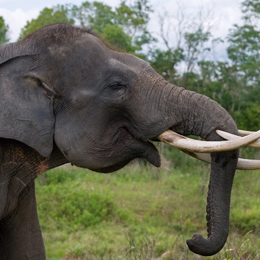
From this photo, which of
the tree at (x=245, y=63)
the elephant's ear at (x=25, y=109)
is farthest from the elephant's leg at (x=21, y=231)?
the tree at (x=245, y=63)

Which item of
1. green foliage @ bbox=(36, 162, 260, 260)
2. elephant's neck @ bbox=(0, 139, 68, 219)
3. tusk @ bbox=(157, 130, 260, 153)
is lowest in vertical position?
green foliage @ bbox=(36, 162, 260, 260)

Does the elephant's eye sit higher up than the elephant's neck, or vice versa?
the elephant's eye

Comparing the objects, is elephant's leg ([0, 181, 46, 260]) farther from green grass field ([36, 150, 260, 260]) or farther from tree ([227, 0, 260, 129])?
tree ([227, 0, 260, 129])

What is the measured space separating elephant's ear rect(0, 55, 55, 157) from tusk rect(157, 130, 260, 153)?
0.73m

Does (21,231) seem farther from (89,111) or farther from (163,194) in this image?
(163,194)

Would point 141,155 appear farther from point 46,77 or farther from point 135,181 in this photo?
point 135,181

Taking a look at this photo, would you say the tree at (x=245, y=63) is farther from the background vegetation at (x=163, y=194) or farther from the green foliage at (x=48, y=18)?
the green foliage at (x=48, y=18)

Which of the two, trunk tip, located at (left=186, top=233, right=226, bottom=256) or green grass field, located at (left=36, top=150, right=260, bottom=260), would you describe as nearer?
→ trunk tip, located at (left=186, top=233, right=226, bottom=256)

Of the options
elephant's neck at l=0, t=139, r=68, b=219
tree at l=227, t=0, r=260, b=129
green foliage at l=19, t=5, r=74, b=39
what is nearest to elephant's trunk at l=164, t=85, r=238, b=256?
elephant's neck at l=0, t=139, r=68, b=219

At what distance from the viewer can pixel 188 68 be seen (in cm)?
1344

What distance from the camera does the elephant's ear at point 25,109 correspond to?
2.71m

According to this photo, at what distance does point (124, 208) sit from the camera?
28.5 feet

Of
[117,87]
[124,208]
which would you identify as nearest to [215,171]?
[117,87]

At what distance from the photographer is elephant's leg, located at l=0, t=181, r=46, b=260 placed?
3219 millimetres
